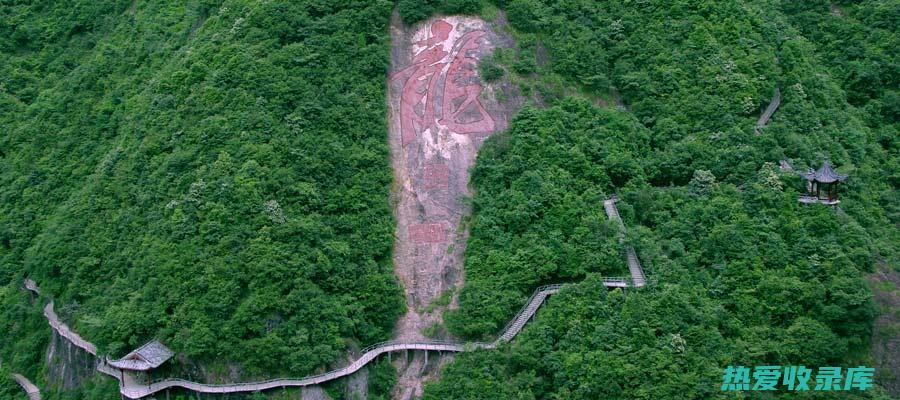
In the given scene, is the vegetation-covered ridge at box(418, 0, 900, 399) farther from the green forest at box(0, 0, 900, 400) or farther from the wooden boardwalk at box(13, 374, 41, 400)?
the wooden boardwalk at box(13, 374, 41, 400)

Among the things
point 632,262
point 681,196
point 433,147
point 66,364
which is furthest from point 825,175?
point 66,364

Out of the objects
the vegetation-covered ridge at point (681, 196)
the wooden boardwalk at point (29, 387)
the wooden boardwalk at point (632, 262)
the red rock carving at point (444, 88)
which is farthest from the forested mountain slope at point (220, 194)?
the wooden boardwalk at point (632, 262)

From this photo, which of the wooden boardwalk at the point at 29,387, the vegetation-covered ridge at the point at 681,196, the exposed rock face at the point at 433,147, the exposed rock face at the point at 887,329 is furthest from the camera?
the wooden boardwalk at the point at 29,387

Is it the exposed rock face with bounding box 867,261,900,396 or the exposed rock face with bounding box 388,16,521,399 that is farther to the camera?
the exposed rock face with bounding box 388,16,521,399

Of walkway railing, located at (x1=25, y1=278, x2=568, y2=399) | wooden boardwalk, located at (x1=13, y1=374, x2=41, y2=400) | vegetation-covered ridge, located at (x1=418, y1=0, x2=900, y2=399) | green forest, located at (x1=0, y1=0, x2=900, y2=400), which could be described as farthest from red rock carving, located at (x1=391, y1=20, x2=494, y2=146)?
wooden boardwalk, located at (x1=13, y1=374, x2=41, y2=400)

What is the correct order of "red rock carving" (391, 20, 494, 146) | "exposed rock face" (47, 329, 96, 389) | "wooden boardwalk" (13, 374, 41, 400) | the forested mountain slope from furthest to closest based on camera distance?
"wooden boardwalk" (13, 374, 41, 400) → "red rock carving" (391, 20, 494, 146) → "exposed rock face" (47, 329, 96, 389) → the forested mountain slope

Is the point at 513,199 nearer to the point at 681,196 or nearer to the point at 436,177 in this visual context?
the point at 436,177

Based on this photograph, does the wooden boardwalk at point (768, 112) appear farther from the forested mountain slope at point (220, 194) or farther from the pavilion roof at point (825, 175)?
the forested mountain slope at point (220, 194)
